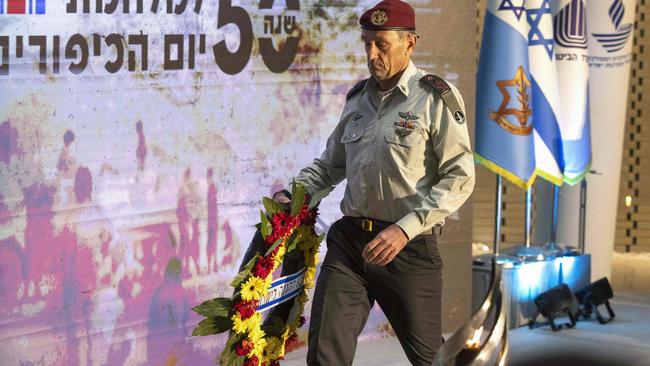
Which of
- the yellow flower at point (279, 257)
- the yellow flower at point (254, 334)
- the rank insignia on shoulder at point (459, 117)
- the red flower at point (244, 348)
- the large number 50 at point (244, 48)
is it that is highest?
the large number 50 at point (244, 48)

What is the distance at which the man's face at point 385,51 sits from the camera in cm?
386

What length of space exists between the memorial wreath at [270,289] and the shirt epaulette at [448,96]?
48 cm

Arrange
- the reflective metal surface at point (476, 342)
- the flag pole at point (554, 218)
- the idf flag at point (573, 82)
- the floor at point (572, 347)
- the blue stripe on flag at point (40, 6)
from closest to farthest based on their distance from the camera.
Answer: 1. the reflective metal surface at point (476, 342)
2. the blue stripe on flag at point (40, 6)
3. the floor at point (572, 347)
4. the idf flag at point (573, 82)
5. the flag pole at point (554, 218)

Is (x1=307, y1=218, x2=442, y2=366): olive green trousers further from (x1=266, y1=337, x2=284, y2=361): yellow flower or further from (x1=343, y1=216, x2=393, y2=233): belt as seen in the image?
(x1=266, y1=337, x2=284, y2=361): yellow flower

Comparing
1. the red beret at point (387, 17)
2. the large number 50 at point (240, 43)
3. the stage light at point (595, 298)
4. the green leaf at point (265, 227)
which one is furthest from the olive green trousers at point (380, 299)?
the stage light at point (595, 298)

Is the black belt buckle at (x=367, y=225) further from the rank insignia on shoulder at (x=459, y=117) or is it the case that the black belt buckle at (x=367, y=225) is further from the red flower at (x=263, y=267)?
the rank insignia on shoulder at (x=459, y=117)

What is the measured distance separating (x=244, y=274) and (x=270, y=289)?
0.39 feet

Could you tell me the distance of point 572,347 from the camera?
684cm

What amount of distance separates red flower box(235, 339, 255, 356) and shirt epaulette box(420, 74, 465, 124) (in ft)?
2.94

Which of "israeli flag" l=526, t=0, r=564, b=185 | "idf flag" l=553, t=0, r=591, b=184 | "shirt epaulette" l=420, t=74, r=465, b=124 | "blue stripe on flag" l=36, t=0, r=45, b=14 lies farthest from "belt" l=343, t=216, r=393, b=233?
"idf flag" l=553, t=0, r=591, b=184

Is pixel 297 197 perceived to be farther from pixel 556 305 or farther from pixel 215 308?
pixel 556 305

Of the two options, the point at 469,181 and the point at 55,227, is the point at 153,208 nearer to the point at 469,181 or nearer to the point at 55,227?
the point at 55,227

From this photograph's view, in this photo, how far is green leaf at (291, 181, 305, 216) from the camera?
394 cm

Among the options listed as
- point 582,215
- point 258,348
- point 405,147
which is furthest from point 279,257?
point 582,215
